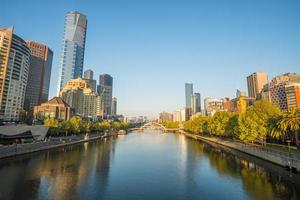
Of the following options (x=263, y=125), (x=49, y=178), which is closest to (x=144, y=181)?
(x=49, y=178)

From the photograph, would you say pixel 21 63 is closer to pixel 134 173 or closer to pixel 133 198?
pixel 134 173

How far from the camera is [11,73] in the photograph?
490 ft

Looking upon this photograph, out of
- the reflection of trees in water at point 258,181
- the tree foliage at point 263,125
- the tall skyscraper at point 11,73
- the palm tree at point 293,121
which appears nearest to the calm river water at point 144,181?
the reflection of trees in water at point 258,181

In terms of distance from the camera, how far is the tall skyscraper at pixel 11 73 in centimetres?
14400

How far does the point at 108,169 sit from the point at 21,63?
469 feet

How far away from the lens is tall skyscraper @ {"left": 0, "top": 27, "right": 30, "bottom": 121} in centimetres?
14400

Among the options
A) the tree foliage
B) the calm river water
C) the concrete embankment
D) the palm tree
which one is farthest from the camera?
the tree foliage

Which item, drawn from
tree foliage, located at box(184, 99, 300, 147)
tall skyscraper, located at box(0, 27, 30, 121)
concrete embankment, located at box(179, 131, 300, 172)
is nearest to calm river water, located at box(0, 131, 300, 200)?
concrete embankment, located at box(179, 131, 300, 172)

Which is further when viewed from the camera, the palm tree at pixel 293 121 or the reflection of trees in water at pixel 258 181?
the palm tree at pixel 293 121

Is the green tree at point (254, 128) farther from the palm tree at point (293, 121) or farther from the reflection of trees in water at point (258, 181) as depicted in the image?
the reflection of trees in water at point (258, 181)

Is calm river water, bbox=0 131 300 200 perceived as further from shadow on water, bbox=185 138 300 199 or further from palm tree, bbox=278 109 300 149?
palm tree, bbox=278 109 300 149

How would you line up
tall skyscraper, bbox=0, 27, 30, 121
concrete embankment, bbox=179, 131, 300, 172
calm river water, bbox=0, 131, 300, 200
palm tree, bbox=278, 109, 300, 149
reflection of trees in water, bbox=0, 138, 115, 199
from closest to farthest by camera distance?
reflection of trees in water, bbox=0, 138, 115, 199
calm river water, bbox=0, 131, 300, 200
concrete embankment, bbox=179, 131, 300, 172
palm tree, bbox=278, 109, 300, 149
tall skyscraper, bbox=0, 27, 30, 121

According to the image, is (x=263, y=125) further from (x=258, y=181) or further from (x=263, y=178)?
(x=258, y=181)

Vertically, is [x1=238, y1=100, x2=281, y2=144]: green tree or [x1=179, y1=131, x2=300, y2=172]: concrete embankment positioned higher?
[x1=238, y1=100, x2=281, y2=144]: green tree
